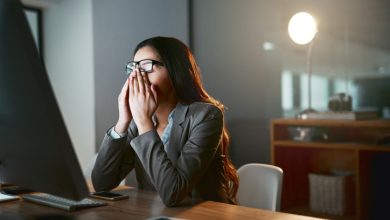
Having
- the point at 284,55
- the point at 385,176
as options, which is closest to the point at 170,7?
the point at 284,55

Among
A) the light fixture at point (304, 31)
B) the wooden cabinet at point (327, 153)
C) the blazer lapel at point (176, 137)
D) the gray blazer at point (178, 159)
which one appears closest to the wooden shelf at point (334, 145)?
the wooden cabinet at point (327, 153)

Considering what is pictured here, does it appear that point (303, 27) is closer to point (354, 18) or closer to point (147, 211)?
point (354, 18)

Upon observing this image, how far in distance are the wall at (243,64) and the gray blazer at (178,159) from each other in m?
2.04

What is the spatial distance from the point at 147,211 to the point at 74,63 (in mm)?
3453

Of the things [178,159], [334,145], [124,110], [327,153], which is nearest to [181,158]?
[178,159]

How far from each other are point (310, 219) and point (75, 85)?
368 cm

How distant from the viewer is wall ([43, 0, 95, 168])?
4.34 meters

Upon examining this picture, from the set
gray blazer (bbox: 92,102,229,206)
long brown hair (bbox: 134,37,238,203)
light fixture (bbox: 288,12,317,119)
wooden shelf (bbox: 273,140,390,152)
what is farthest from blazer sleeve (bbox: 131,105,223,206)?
light fixture (bbox: 288,12,317,119)

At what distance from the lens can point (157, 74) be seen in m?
1.60

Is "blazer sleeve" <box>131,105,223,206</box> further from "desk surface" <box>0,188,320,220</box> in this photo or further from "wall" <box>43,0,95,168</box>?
"wall" <box>43,0,95,168</box>

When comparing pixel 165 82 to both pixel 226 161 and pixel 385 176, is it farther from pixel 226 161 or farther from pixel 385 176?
pixel 385 176

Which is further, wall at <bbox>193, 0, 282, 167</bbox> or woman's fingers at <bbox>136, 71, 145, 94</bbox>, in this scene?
wall at <bbox>193, 0, 282, 167</bbox>

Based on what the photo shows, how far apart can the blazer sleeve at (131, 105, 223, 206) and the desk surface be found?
5cm

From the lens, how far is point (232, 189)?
172 cm
